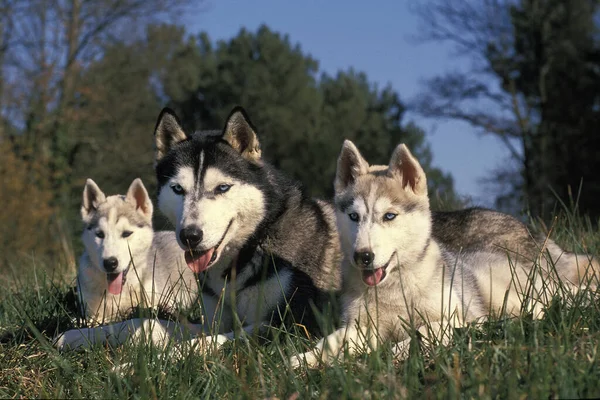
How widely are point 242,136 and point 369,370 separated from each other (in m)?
2.50

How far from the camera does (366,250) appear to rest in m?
3.97

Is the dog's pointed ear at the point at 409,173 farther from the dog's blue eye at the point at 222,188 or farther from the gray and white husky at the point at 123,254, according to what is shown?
the gray and white husky at the point at 123,254

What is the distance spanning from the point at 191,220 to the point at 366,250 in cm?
120

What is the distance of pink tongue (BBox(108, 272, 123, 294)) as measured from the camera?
6.45m

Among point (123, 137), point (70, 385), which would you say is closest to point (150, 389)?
point (70, 385)

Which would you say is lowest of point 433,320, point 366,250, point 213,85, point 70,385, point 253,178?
point 70,385

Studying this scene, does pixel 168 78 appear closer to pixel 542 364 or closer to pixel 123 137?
pixel 123 137

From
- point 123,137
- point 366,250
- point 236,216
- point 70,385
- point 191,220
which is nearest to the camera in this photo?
point 70,385

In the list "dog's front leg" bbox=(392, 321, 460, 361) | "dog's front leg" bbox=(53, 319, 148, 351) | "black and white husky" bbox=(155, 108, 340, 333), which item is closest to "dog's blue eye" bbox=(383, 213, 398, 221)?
"black and white husky" bbox=(155, 108, 340, 333)

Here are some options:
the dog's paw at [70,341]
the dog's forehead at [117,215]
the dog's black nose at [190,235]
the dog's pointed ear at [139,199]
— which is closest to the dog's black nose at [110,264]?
the dog's forehead at [117,215]

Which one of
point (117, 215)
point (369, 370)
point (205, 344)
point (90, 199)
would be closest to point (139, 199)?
point (117, 215)

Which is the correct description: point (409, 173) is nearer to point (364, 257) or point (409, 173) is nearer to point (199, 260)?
point (364, 257)

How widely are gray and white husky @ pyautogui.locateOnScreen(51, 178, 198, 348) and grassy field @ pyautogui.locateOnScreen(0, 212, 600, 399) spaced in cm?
220

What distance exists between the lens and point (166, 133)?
5.21 meters
